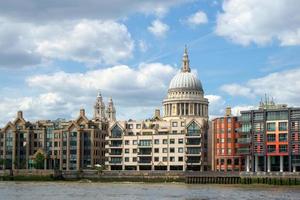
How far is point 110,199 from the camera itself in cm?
9781

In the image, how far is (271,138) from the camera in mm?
170000

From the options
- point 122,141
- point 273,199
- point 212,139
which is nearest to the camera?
point 273,199

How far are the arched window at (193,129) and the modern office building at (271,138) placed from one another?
18622 mm

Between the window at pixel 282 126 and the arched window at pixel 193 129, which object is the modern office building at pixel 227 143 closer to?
the arched window at pixel 193 129

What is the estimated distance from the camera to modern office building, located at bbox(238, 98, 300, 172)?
167 metres

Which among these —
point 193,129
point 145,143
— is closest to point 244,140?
point 193,129

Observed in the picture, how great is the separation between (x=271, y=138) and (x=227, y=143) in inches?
571

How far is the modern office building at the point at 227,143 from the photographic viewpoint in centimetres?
18038

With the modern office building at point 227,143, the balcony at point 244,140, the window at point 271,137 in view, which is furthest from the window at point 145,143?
the window at point 271,137

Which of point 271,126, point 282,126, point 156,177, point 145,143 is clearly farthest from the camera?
point 145,143

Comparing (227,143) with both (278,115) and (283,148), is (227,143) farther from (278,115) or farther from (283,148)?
(283,148)

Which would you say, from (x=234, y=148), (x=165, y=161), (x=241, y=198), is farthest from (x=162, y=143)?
(x=241, y=198)

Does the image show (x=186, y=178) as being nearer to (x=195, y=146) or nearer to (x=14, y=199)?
(x=195, y=146)

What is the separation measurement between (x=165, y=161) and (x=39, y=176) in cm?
3607
